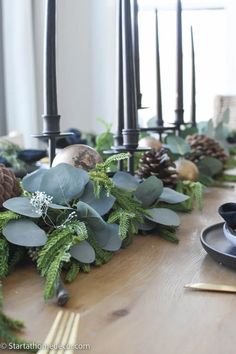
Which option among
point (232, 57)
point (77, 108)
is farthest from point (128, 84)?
point (232, 57)

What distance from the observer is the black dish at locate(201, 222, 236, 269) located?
19.6 inches

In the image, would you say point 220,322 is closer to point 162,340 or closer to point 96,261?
point 162,340

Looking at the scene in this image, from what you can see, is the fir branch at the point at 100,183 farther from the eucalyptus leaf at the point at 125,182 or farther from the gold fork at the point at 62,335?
the gold fork at the point at 62,335

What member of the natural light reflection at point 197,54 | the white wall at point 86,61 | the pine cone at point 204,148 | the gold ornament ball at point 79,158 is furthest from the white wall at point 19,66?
the gold ornament ball at point 79,158

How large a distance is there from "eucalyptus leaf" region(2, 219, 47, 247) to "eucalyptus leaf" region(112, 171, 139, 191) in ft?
0.57

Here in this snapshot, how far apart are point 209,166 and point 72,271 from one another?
24.4 inches

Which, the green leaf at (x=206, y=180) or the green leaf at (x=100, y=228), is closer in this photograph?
the green leaf at (x=100, y=228)

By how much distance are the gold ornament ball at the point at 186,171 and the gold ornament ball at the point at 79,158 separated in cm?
27

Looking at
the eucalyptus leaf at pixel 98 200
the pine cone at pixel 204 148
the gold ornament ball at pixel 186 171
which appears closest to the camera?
the eucalyptus leaf at pixel 98 200

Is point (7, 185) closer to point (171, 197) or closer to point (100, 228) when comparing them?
point (100, 228)

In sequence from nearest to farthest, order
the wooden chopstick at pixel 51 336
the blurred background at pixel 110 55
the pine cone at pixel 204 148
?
the wooden chopstick at pixel 51 336, the pine cone at pixel 204 148, the blurred background at pixel 110 55

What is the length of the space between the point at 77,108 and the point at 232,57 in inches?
44.3

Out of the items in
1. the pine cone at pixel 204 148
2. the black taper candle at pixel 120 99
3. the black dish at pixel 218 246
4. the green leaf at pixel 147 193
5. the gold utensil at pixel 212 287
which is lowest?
the gold utensil at pixel 212 287

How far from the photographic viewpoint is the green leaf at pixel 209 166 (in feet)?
3.37
